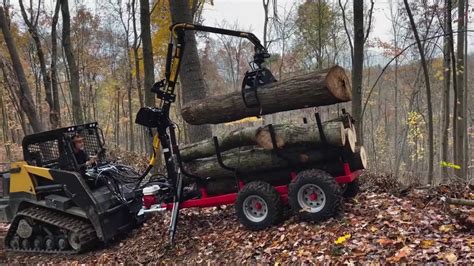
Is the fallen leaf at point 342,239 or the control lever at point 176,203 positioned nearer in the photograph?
the fallen leaf at point 342,239

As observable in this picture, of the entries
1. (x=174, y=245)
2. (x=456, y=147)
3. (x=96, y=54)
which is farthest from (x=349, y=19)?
(x=174, y=245)

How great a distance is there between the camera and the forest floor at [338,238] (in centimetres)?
458

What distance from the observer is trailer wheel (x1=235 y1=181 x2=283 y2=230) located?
5.90 metres

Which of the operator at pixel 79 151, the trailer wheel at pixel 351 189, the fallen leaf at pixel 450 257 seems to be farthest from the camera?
the operator at pixel 79 151

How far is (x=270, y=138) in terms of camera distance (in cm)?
593

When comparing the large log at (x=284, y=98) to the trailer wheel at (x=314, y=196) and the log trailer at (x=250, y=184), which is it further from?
the trailer wheel at (x=314, y=196)

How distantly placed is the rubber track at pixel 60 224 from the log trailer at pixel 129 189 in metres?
0.02

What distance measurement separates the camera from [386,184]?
676 cm

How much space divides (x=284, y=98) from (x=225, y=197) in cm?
181

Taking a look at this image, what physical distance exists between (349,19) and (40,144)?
67.7 feet

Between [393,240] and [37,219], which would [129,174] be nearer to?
[37,219]

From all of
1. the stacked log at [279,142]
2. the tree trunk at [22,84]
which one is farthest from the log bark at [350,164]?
the tree trunk at [22,84]

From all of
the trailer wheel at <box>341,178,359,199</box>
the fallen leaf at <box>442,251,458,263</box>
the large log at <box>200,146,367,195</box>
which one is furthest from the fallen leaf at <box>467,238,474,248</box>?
the trailer wheel at <box>341,178,359,199</box>

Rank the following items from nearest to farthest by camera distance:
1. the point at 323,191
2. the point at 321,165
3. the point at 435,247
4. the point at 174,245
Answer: the point at 435,247 < the point at 323,191 < the point at 321,165 < the point at 174,245
